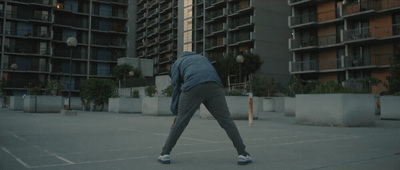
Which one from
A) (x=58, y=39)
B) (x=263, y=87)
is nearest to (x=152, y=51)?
(x=58, y=39)

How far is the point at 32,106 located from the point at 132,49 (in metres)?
67.3

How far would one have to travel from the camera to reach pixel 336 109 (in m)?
12.4

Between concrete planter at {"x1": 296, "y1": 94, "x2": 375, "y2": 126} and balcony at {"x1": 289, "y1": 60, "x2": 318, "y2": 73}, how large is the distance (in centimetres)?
3179

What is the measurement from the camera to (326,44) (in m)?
42.8

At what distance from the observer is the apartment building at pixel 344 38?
122 feet

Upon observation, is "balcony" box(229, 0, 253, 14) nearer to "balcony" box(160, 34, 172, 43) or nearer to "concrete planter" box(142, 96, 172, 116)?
"balcony" box(160, 34, 172, 43)

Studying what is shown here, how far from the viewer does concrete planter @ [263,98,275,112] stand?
3447 cm

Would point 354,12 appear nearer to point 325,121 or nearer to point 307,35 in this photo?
point 307,35

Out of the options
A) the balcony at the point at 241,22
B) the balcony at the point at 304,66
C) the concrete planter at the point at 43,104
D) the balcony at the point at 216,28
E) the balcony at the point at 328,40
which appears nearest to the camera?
the concrete planter at the point at 43,104

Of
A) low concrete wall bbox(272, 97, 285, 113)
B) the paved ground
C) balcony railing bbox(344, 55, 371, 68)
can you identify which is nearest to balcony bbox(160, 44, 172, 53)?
balcony railing bbox(344, 55, 371, 68)

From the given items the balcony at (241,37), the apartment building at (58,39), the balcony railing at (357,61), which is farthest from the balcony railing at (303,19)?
the apartment building at (58,39)

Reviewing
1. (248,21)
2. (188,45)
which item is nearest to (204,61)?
(248,21)

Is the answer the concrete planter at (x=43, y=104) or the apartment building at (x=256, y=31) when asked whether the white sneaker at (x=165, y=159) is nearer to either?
the concrete planter at (x=43, y=104)

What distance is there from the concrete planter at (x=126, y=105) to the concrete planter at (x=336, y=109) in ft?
53.9
